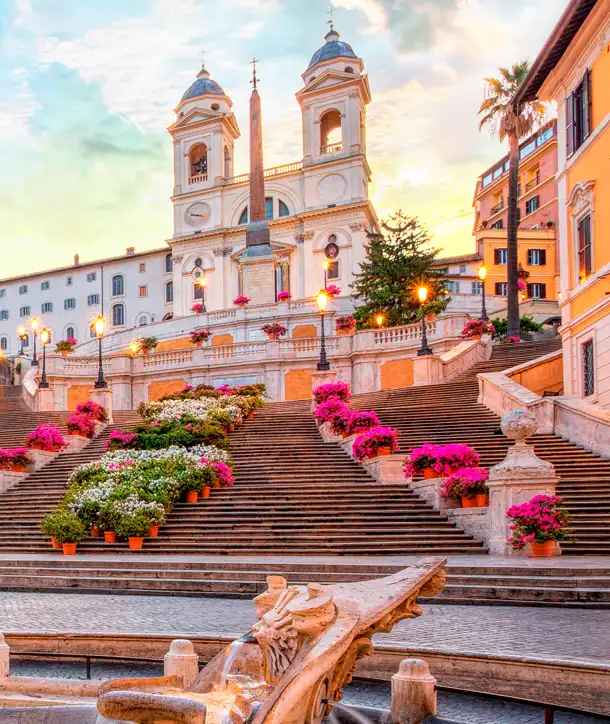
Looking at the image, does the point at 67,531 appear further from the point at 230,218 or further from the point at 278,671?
the point at 230,218

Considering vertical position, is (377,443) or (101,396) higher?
(101,396)

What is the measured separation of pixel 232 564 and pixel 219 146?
7200 centimetres

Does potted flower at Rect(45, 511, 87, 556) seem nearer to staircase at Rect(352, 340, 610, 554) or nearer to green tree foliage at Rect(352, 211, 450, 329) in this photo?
staircase at Rect(352, 340, 610, 554)

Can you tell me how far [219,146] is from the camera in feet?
260

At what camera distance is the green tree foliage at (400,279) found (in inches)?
1633

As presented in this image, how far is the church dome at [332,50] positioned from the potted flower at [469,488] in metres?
68.4

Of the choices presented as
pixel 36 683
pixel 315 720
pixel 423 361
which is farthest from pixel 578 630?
pixel 423 361

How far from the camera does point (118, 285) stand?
84.4 meters

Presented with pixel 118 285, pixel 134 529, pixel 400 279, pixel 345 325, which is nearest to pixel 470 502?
pixel 134 529

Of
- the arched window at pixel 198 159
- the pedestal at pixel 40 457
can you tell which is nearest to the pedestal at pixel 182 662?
the pedestal at pixel 40 457

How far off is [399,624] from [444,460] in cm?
752

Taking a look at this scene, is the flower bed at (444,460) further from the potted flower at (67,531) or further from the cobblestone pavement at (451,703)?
the cobblestone pavement at (451,703)

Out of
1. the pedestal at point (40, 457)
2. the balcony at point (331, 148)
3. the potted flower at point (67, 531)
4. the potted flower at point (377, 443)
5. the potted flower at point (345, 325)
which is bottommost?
the potted flower at point (67, 531)

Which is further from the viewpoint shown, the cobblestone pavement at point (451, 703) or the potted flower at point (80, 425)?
the potted flower at point (80, 425)
